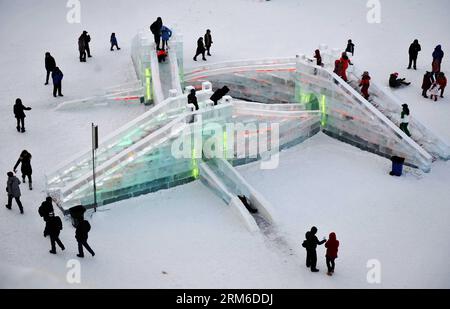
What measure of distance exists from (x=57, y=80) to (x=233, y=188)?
997cm

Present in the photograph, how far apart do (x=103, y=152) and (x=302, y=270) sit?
8105 mm

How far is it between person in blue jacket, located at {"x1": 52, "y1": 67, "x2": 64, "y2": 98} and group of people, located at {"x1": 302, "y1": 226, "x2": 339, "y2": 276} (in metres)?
14.2

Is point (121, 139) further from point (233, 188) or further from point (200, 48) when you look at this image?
point (200, 48)

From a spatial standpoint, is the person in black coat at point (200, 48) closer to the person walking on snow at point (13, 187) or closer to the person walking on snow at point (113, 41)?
the person walking on snow at point (113, 41)

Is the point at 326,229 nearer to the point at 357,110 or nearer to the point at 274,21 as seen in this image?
the point at 357,110

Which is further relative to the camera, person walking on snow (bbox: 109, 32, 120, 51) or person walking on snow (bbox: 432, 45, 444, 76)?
person walking on snow (bbox: 109, 32, 120, 51)

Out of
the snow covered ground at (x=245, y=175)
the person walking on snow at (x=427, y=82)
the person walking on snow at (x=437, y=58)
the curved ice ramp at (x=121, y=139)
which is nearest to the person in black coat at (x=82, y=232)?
the snow covered ground at (x=245, y=175)

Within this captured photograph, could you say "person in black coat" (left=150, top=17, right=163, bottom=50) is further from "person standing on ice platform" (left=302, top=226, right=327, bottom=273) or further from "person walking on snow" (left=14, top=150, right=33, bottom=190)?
"person standing on ice platform" (left=302, top=226, right=327, bottom=273)

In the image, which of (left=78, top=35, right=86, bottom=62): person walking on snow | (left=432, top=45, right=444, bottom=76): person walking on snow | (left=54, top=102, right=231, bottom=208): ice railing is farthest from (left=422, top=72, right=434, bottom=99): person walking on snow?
(left=78, top=35, right=86, bottom=62): person walking on snow

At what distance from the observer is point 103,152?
28219 mm

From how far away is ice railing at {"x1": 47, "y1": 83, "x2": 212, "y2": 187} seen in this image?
2738 cm

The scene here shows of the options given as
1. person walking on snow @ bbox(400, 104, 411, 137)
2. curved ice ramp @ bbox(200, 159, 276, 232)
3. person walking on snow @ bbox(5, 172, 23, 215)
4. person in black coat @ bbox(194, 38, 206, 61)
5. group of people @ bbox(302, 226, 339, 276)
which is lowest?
group of people @ bbox(302, 226, 339, 276)

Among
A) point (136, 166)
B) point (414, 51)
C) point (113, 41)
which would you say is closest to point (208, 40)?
point (113, 41)
